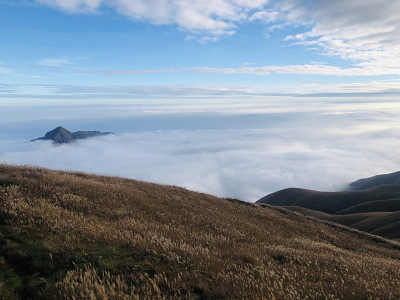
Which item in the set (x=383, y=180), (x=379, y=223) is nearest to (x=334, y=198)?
(x=379, y=223)

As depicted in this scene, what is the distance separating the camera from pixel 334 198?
13250cm

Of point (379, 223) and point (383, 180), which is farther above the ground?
point (379, 223)

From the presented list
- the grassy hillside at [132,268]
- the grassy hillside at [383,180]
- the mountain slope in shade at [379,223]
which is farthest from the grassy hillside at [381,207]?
the grassy hillside at [383,180]

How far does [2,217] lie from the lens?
28.2 ft

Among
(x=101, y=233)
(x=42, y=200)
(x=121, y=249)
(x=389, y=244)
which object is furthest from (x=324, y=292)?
(x=389, y=244)

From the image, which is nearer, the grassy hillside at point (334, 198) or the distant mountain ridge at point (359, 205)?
the distant mountain ridge at point (359, 205)

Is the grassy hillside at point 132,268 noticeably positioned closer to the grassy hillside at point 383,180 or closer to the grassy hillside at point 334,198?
the grassy hillside at point 334,198

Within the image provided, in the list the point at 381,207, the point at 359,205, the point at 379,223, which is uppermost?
the point at 379,223

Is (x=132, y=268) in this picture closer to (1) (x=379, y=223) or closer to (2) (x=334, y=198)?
(1) (x=379, y=223)

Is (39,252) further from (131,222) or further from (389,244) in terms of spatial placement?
(389,244)

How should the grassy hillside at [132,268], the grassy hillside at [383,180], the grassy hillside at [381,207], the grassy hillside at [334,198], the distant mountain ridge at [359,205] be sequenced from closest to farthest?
the grassy hillside at [132,268], the distant mountain ridge at [359,205], the grassy hillside at [381,207], the grassy hillside at [334,198], the grassy hillside at [383,180]

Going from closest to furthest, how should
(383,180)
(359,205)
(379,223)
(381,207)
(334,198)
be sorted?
1. (379,223)
2. (381,207)
3. (359,205)
4. (334,198)
5. (383,180)

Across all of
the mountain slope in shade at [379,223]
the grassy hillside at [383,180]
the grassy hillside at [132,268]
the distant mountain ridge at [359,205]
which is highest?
the grassy hillside at [132,268]

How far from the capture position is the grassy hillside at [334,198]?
4719 inches
